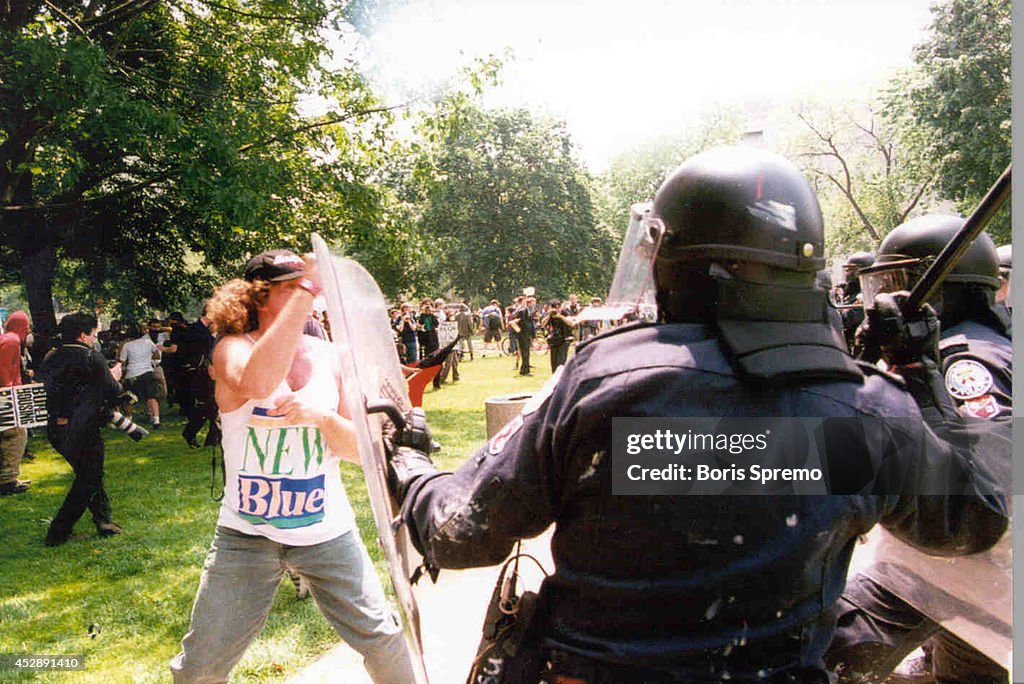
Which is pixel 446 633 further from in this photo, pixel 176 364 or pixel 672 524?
pixel 176 364

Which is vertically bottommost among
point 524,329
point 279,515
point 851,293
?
point 524,329

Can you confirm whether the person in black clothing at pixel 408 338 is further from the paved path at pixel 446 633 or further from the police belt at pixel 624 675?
the police belt at pixel 624 675

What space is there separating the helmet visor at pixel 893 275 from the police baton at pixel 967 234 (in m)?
0.98

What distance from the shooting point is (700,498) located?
107cm

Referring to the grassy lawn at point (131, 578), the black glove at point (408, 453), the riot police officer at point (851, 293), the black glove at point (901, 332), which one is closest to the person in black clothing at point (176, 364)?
the grassy lawn at point (131, 578)

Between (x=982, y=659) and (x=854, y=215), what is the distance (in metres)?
9.55

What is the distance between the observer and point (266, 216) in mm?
9359

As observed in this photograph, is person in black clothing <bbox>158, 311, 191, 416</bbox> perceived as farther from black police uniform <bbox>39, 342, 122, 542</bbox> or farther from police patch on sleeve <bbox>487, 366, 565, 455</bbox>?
police patch on sleeve <bbox>487, 366, 565, 455</bbox>

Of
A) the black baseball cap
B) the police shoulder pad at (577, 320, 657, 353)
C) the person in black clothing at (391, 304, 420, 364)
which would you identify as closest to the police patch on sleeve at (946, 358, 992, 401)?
the police shoulder pad at (577, 320, 657, 353)

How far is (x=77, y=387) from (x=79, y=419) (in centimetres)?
37

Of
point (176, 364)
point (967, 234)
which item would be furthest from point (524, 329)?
point (967, 234)

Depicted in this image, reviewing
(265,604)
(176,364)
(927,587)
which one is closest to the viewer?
(927,587)

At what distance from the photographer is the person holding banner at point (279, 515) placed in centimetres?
213

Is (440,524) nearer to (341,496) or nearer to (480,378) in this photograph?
(341,496)
